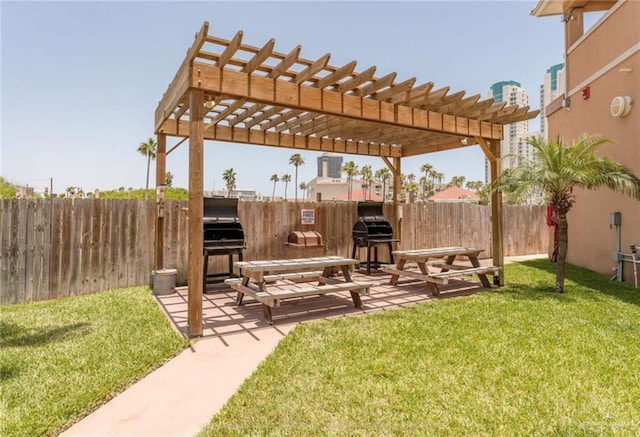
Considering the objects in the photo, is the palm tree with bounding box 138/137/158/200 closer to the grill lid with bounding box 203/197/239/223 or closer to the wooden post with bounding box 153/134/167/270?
the wooden post with bounding box 153/134/167/270

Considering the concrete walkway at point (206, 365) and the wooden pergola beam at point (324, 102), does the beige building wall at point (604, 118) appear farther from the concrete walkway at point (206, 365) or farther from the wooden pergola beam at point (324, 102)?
the concrete walkway at point (206, 365)

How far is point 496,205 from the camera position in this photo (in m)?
6.84

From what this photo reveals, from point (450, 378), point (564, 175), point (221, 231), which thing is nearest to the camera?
point (450, 378)

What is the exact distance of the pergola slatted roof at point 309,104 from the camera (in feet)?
13.4

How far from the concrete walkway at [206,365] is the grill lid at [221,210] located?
1.46m

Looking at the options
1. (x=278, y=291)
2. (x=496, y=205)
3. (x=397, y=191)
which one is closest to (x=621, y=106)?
(x=496, y=205)

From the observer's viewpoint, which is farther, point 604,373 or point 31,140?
point 31,140

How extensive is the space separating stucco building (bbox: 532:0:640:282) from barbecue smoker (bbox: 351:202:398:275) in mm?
4537

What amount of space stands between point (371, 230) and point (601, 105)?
560cm

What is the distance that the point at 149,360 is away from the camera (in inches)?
125

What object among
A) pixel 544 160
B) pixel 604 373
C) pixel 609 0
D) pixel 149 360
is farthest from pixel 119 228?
pixel 609 0

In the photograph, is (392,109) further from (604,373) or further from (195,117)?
(604,373)

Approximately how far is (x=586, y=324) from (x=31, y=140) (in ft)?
57.0

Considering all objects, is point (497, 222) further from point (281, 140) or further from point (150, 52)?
point (150, 52)
